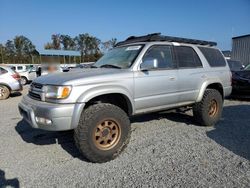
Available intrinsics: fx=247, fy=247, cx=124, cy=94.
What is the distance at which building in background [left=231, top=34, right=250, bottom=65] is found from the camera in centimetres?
2075

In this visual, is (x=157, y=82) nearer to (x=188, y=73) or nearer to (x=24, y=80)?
(x=188, y=73)

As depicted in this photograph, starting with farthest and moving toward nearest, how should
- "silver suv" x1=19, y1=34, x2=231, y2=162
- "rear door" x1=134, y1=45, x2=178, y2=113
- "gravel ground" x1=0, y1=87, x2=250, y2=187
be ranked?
"rear door" x1=134, y1=45, x2=178, y2=113 < "silver suv" x1=19, y1=34, x2=231, y2=162 < "gravel ground" x1=0, y1=87, x2=250, y2=187

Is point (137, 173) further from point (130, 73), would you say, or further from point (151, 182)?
point (130, 73)

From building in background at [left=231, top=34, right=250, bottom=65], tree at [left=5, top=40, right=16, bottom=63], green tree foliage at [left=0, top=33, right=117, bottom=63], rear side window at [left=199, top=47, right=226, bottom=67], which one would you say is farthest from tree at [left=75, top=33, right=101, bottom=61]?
rear side window at [left=199, top=47, right=226, bottom=67]

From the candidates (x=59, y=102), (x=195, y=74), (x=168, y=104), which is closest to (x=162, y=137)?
(x=168, y=104)

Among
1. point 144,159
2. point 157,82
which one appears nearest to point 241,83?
point 157,82

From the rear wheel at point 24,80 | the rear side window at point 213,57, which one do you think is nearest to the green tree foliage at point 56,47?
the rear wheel at point 24,80

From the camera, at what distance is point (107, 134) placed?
3953 mm

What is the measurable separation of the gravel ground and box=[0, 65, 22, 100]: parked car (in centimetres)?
564

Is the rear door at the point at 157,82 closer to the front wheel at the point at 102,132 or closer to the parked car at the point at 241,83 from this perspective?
the front wheel at the point at 102,132

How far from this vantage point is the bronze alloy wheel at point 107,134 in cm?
385

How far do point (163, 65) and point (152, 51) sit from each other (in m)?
0.35

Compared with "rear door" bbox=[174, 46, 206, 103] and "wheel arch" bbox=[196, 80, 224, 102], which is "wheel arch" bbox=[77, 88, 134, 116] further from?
"wheel arch" bbox=[196, 80, 224, 102]

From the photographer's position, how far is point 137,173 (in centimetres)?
343
